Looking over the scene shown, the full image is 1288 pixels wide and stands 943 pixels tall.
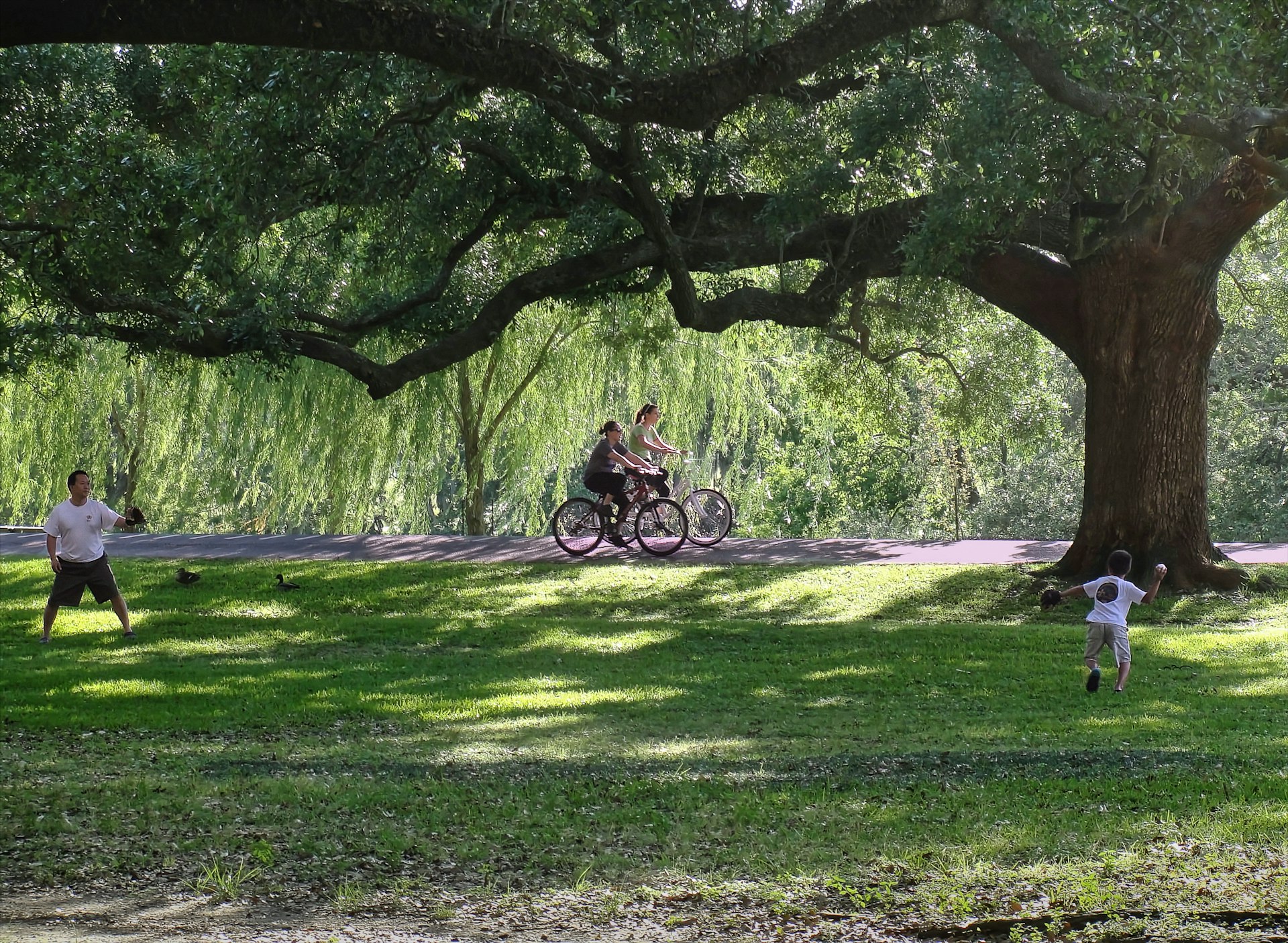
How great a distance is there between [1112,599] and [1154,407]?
19.6 ft

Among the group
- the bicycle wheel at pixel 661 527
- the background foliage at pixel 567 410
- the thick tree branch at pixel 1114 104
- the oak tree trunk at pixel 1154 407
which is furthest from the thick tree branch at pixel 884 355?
the thick tree branch at pixel 1114 104

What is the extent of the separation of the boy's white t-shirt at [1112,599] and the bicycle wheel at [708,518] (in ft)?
28.0

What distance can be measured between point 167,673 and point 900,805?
7.51 m

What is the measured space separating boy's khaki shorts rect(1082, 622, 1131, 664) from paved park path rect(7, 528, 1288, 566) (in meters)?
7.38

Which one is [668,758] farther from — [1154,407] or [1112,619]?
[1154,407]

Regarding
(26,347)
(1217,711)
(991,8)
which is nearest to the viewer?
(991,8)

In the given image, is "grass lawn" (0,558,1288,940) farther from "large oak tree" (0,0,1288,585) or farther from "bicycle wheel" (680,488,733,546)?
"large oak tree" (0,0,1288,585)

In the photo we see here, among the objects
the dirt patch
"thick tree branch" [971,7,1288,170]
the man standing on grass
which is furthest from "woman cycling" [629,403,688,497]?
the dirt patch

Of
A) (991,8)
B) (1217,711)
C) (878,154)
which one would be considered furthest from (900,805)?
(878,154)

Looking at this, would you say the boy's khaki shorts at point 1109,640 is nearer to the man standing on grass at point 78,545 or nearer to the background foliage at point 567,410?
the background foliage at point 567,410

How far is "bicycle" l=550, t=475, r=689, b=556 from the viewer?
18703 mm

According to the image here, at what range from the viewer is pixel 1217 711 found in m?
10.3

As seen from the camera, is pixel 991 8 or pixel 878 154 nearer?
pixel 991 8

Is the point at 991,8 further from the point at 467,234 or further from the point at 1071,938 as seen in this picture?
the point at 467,234
